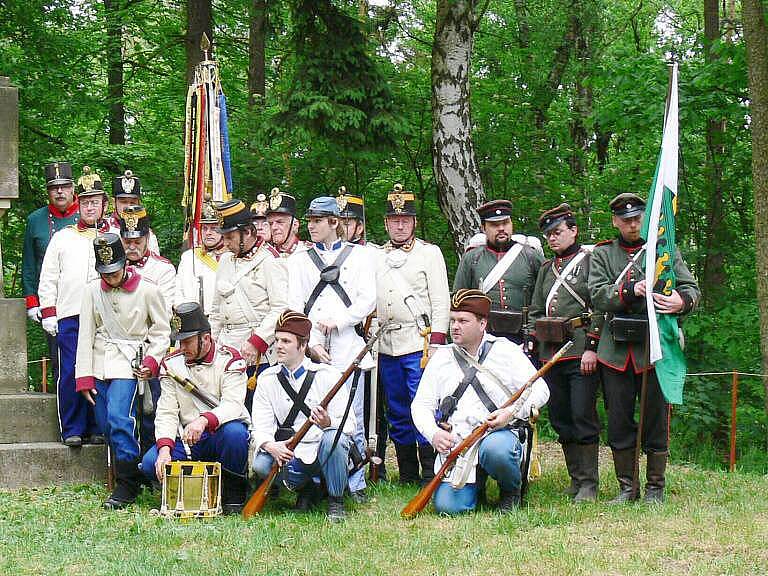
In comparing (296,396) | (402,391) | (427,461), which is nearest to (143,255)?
(296,396)

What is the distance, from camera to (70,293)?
8430mm

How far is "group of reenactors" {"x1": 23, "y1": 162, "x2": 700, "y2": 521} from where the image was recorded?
7055 millimetres

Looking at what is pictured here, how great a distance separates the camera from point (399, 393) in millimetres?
8406

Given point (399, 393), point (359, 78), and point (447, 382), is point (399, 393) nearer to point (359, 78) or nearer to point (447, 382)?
point (447, 382)

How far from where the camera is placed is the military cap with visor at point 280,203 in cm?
833

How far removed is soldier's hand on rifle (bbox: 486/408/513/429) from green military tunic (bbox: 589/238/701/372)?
84 centimetres

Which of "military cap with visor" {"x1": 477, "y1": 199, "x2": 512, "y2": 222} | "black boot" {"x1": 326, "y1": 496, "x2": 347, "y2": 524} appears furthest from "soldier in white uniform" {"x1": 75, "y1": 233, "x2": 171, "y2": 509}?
"military cap with visor" {"x1": 477, "y1": 199, "x2": 512, "y2": 222}

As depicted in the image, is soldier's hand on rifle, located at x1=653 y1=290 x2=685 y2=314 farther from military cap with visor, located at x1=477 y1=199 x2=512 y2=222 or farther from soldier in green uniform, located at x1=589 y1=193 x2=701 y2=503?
military cap with visor, located at x1=477 y1=199 x2=512 y2=222

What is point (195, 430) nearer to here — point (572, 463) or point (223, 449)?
point (223, 449)

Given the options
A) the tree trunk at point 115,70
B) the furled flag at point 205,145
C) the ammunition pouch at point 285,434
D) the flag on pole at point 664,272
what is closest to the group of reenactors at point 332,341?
the ammunition pouch at point 285,434

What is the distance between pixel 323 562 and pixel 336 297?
2.63 meters

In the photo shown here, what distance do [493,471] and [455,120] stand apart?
5.60 meters

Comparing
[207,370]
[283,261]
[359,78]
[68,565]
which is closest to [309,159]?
[359,78]

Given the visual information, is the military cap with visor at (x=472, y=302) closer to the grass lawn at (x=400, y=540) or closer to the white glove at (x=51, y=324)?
the grass lawn at (x=400, y=540)
